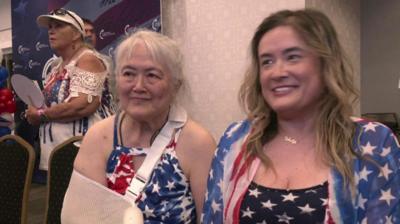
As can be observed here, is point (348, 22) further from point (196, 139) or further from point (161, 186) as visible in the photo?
point (161, 186)

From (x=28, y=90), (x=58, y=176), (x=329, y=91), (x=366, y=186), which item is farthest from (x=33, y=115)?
(x=366, y=186)

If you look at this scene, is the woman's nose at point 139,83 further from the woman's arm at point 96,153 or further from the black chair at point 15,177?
the black chair at point 15,177

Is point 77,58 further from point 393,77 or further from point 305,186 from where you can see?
point 393,77

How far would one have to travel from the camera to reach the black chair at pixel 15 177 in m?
2.03

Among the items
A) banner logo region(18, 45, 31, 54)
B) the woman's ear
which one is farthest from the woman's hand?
banner logo region(18, 45, 31, 54)

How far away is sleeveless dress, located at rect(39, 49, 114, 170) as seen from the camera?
2361 millimetres

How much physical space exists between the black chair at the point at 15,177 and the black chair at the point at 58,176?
0.52ft

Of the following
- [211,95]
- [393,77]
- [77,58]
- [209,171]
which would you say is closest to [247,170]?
[209,171]

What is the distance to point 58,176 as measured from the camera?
1920 mm

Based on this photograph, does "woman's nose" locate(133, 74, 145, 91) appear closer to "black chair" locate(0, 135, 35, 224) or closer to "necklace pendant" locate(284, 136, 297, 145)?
"necklace pendant" locate(284, 136, 297, 145)

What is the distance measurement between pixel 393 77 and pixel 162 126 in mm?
2635

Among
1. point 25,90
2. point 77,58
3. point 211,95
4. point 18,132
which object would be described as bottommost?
point 18,132

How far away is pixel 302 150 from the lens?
1.26 meters

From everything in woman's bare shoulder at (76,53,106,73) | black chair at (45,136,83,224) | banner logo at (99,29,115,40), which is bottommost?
black chair at (45,136,83,224)
